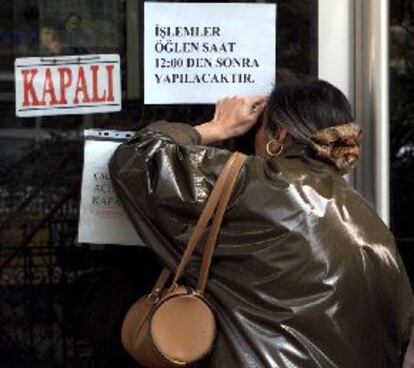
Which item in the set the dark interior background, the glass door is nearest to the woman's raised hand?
the glass door

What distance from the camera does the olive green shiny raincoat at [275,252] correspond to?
7.34 feet

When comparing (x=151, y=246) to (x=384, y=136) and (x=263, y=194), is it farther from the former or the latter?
(x=384, y=136)

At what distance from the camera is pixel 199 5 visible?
280 centimetres

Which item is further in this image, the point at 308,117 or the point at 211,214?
the point at 308,117

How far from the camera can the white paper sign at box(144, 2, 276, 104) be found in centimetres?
277

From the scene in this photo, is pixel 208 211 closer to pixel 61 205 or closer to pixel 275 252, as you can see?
pixel 275 252

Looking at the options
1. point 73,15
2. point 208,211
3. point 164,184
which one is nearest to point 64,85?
point 73,15

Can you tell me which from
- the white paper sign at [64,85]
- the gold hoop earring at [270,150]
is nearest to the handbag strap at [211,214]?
the gold hoop earring at [270,150]

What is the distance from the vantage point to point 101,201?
266 cm

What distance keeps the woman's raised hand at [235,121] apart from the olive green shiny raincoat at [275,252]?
0.84 feet

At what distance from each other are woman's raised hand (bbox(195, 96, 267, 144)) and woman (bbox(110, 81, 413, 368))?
0.20 metres

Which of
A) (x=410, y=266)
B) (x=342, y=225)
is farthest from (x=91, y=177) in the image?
(x=410, y=266)

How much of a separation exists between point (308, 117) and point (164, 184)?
1.31ft

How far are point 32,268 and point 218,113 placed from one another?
2.26 feet
